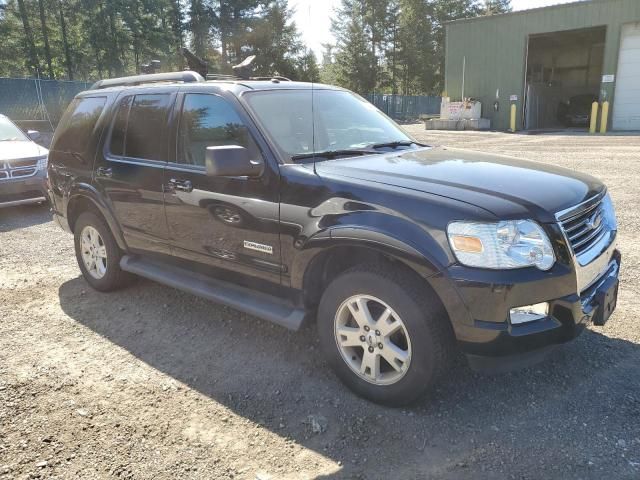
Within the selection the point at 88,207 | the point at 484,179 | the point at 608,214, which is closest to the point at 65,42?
the point at 88,207

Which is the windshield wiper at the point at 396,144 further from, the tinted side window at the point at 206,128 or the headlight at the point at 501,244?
the headlight at the point at 501,244

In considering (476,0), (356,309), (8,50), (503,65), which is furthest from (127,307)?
(476,0)

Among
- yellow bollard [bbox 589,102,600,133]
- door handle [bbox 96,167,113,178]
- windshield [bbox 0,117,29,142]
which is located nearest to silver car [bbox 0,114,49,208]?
windshield [bbox 0,117,29,142]

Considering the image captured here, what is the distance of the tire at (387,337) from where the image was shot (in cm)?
273

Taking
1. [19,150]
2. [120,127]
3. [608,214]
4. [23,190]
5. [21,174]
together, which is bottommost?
[23,190]

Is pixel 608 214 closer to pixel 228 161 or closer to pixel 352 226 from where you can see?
pixel 352 226

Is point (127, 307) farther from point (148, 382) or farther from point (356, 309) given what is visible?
point (356, 309)

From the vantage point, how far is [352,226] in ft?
9.40

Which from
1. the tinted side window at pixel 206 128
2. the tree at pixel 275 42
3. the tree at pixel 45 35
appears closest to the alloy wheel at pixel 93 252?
the tinted side window at pixel 206 128

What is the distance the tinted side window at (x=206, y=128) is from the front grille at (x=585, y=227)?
194 centimetres

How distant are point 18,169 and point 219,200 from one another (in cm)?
663

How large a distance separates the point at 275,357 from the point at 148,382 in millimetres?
859

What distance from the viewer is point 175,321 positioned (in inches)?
170

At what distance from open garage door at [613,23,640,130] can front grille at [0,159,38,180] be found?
77.1 feet
